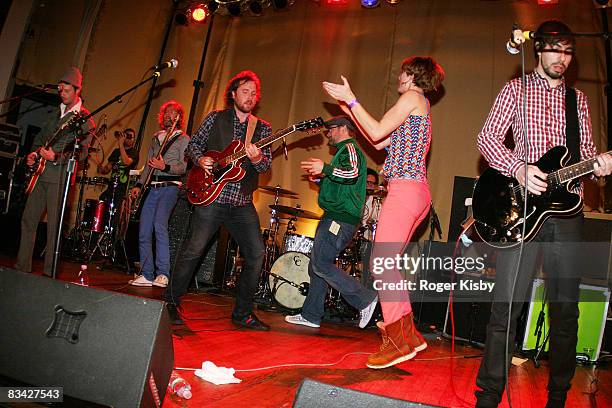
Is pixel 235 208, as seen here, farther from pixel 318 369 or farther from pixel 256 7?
pixel 256 7

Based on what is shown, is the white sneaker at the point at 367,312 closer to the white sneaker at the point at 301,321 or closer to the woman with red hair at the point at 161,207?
the white sneaker at the point at 301,321

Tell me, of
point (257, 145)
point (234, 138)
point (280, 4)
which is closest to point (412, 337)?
point (257, 145)

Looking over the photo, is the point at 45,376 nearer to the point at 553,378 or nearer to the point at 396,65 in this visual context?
the point at 553,378

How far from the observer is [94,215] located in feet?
27.3

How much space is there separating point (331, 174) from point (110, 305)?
10.0 ft

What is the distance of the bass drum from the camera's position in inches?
237

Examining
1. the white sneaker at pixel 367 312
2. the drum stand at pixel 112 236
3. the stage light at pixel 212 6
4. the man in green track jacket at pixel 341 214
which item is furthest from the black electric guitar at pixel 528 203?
the stage light at pixel 212 6

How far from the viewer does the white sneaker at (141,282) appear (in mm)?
6008

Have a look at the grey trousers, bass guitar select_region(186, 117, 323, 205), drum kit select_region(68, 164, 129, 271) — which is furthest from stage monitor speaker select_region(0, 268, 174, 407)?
drum kit select_region(68, 164, 129, 271)

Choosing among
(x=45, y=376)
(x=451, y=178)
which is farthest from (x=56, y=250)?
(x=451, y=178)

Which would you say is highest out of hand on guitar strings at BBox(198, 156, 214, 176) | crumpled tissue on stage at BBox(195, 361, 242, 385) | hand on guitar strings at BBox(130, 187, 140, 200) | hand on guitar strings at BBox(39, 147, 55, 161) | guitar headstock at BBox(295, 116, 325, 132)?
guitar headstock at BBox(295, 116, 325, 132)

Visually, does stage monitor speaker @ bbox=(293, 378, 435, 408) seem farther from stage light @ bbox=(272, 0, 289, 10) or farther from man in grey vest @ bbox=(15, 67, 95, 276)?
stage light @ bbox=(272, 0, 289, 10)

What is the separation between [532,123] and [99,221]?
7.28 m

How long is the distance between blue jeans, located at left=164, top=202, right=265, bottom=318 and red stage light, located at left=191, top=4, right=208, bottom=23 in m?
5.23
